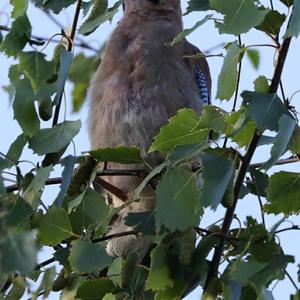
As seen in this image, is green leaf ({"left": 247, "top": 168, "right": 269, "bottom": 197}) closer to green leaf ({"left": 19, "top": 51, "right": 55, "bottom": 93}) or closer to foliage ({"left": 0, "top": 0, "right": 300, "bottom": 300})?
foliage ({"left": 0, "top": 0, "right": 300, "bottom": 300})

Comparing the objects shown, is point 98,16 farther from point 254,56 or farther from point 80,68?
point 254,56

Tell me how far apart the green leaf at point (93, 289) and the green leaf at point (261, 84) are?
2.17 ft

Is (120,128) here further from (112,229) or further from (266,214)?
(266,214)

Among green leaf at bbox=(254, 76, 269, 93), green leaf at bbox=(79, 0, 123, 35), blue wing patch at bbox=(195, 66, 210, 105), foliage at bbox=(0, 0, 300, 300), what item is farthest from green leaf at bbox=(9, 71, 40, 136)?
blue wing patch at bbox=(195, 66, 210, 105)

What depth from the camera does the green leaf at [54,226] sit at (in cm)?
251

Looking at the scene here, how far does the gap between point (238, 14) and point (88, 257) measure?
0.69 meters

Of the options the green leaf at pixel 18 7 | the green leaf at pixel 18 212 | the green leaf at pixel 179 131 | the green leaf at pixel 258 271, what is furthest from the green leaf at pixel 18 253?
the green leaf at pixel 18 7

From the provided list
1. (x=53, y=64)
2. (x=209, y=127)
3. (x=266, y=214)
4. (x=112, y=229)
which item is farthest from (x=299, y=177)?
(x=112, y=229)

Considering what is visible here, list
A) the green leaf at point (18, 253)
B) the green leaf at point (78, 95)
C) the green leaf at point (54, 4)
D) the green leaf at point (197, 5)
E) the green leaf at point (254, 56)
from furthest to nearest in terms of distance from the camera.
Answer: the green leaf at point (78, 95) < the green leaf at point (254, 56) < the green leaf at point (54, 4) < the green leaf at point (197, 5) < the green leaf at point (18, 253)

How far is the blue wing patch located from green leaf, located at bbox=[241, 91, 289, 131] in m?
2.11

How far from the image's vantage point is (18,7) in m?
2.76

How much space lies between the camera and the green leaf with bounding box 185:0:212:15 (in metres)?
2.48

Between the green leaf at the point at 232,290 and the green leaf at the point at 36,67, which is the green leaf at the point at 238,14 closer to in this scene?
the green leaf at the point at 36,67

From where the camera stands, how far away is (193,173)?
234 centimetres
